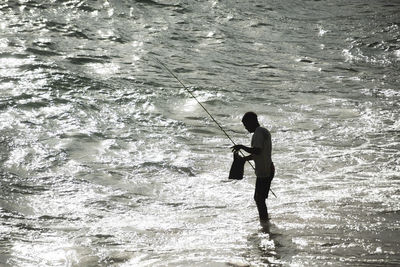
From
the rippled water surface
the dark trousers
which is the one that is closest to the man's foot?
the rippled water surface

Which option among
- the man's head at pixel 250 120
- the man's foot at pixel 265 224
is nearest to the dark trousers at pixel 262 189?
the man's foot at pixel 265 224

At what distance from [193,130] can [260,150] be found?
21.7 feet

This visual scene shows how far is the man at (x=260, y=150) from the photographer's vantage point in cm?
652

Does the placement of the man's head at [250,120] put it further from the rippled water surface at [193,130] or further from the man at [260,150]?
the rippled water surface at [193,130]

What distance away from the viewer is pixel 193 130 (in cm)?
1311

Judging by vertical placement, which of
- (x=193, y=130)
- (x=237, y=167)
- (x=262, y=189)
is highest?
(x=237, y=167)

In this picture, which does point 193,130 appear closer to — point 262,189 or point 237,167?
point 262,189

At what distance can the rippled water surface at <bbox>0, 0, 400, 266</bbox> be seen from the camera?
688 cm

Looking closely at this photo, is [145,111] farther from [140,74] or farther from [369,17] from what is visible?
[369,17]

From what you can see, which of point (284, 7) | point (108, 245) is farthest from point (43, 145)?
point (284, 7)

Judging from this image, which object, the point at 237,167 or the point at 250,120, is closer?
the point at 250,120

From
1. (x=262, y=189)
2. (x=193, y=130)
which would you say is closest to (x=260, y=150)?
(x=262, y=189)

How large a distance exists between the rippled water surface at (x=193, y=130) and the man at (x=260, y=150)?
1.88 feet

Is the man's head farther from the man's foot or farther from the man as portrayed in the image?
the man's foot
